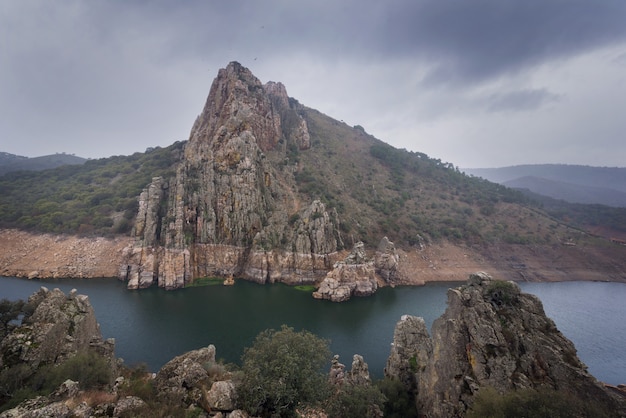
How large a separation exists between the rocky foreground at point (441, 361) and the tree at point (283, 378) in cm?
93

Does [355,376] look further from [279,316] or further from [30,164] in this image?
[30,164]

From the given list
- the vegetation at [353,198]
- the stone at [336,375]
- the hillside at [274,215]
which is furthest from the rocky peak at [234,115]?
the stone at [336,375]

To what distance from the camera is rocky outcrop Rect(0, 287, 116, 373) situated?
14086 millimetres

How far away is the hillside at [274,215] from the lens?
197ft

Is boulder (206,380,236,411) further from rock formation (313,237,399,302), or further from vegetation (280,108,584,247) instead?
vegetation (280,108,584,247)

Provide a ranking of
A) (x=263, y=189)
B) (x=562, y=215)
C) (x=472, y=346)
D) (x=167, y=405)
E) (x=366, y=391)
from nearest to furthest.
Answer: (x=167, y=405)
(x=472, y=346)
(x=366, y=391)
(x=263, y=189)
(x=562, y=215)

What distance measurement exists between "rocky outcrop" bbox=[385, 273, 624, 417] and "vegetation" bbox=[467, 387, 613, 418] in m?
1.12

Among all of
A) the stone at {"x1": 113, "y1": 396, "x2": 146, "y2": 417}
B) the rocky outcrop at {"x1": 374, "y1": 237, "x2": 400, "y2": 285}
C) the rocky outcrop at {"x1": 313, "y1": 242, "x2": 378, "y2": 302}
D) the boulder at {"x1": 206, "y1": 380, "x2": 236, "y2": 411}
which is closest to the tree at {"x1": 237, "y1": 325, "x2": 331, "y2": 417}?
the boulder at {"x1": 206, "y1": 380, "x2": 236, "y2": 411}

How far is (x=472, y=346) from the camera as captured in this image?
52.3ft

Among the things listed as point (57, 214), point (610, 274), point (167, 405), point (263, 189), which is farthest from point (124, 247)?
point (610, 274)

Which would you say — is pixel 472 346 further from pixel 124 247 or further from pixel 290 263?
pixel 124 247

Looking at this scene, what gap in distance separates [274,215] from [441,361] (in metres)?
53.7

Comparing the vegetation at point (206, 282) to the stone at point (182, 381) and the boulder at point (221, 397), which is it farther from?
the boulder at point (221, 397)

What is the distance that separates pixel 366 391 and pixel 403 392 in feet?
16.1
